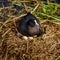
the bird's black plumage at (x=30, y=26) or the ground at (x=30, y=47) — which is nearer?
the ground at (x=30, y=47)

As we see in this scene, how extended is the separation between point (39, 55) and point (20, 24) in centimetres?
43

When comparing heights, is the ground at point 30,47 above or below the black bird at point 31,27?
below

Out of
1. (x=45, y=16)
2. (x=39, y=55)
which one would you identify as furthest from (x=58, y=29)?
(x=39, y=55)

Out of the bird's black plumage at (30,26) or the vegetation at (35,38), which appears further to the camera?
the bird's black plumage at (30,26)

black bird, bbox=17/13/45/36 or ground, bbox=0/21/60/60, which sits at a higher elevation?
black bird, bbox=17/13/45/36

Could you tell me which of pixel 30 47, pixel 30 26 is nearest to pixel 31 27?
pixel 30 26

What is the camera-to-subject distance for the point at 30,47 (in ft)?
10.0

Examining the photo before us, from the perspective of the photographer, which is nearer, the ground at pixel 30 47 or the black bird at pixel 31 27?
the ground at pixel 30 47

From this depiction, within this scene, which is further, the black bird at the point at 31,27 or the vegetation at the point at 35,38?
the black bird at the point at 31,27

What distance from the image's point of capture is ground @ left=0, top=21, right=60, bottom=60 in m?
3.01

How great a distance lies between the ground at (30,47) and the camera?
301 centimetres

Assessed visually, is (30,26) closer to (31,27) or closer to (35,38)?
(31,27)

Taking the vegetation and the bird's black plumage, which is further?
the bird's black plumage

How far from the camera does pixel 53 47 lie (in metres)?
3.07
